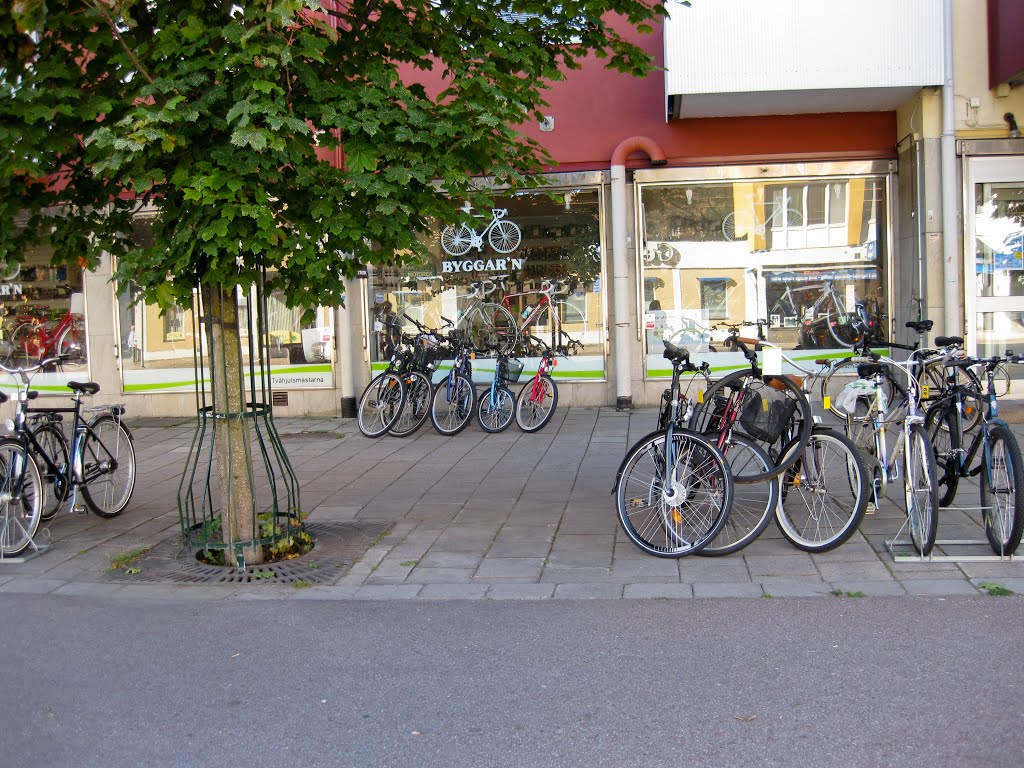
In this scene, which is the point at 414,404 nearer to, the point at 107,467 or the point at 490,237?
the point at 490,237

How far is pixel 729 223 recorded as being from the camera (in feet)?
40.4

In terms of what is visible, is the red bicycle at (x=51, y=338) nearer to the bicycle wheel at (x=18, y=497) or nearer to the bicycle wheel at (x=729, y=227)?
the bicycle wheel at (x=18, y=497)

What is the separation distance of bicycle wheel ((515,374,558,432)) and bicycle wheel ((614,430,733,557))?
468cm

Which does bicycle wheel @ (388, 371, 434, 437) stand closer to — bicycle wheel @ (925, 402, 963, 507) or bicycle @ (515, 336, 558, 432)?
bicycle @ (515, 336, 558, 432)

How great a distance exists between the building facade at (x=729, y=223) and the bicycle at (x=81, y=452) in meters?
3.44

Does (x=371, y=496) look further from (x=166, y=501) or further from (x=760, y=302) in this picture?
(x=760, y=302)

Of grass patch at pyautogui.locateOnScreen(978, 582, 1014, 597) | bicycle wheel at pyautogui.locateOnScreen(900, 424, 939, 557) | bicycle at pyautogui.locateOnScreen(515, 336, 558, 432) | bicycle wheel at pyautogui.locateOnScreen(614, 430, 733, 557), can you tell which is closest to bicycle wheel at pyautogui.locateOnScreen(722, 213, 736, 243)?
bicycle at pyautogui.locateOnScreen(515, 336, 558, 432)

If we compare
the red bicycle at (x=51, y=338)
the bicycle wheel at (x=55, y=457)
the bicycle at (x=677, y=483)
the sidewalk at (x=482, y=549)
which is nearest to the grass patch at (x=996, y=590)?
the sidewalk at (x=482, y=549)

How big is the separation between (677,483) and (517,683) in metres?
2.05

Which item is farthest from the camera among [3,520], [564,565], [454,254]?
[454,254]

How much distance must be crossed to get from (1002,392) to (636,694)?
27.5ft

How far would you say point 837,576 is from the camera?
5547 mm

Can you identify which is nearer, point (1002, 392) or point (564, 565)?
point (564, 565)

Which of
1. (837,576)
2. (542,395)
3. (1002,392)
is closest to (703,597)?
(837,576)
